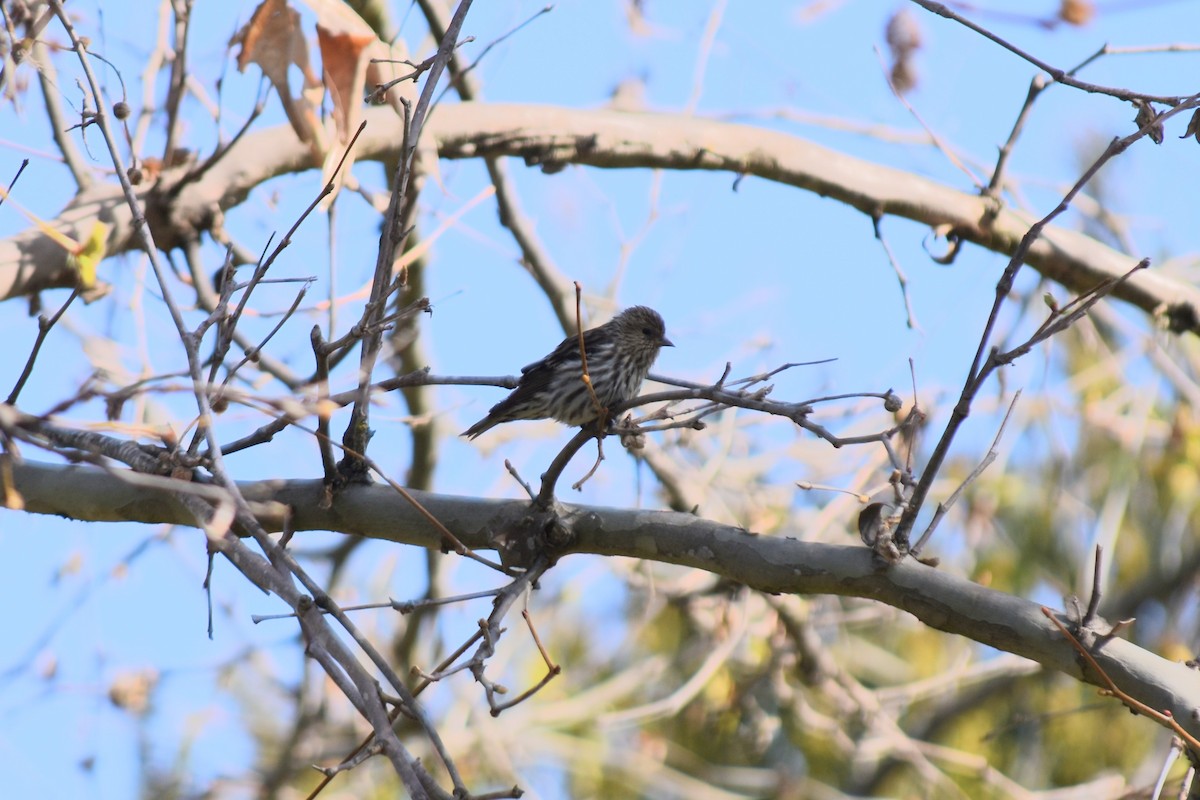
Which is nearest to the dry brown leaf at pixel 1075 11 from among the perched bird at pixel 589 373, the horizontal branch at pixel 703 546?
the horizontal branch at pixel 703 546

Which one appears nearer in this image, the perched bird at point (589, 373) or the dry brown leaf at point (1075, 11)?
the dry brown leaf at point (1075, 11)

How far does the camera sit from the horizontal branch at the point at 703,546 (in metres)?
2.77

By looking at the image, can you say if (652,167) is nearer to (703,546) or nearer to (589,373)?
(589,373)

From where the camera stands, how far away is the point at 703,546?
3102mm

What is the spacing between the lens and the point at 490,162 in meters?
5.40

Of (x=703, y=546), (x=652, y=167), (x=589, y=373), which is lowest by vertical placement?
(x=703, y=546)

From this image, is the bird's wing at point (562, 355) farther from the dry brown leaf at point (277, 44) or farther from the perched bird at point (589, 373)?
the dry brown leaf at point (277, 44)

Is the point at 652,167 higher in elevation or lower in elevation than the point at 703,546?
higher

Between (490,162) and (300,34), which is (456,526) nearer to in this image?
(300,34)

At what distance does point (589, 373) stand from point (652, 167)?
0.93m

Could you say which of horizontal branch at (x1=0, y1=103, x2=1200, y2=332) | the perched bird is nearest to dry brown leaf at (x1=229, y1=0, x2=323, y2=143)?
horizontal branch at (x1=0, y1=103, x2=1200, y2=332)

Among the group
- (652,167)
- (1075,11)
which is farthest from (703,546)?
(652,167)

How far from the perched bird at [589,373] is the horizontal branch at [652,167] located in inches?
33.2

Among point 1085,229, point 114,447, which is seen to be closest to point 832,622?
point 1085,229
